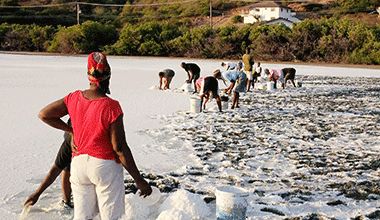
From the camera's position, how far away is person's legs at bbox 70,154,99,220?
3.71 m

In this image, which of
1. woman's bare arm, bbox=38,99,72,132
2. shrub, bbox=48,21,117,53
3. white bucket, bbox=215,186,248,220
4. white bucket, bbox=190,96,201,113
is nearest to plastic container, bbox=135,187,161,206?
white bucket, bbox=215,186,248,220

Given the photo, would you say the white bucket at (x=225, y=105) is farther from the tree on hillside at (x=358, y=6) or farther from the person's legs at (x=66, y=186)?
the tree on hillside at (x=358, y=6)

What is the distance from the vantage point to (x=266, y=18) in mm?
85938

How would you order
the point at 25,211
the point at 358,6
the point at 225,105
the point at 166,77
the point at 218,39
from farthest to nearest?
the point at 358,6 < the point at 218,39 < the point at 166,77 < the point at 225,105 < the point at 25,211

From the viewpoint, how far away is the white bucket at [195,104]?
12228mm

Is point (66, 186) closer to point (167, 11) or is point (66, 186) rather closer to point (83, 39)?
point (83, 39)

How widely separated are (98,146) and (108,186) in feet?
0.98

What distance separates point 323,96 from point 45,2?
96403 millimetres

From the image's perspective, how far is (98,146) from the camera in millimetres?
3666

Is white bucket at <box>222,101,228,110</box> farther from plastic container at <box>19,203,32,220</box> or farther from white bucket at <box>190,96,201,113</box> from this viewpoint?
plastic container at <box>19,203,32,220</box>

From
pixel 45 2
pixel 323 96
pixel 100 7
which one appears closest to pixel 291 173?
pixel 323 96

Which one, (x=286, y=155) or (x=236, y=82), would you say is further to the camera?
(x=236, y=82)

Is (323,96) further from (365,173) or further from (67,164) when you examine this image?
(67,164)

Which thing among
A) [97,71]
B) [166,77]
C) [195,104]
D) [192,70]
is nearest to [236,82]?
[195,104]
